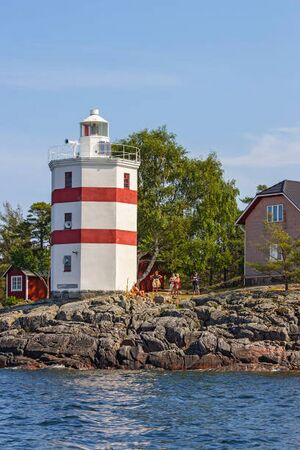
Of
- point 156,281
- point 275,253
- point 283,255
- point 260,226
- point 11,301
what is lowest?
point 11,301

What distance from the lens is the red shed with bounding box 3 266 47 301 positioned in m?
64.4

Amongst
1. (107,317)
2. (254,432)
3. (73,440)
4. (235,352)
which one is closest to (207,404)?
(254,432)

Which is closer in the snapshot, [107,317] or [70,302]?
[107,317]

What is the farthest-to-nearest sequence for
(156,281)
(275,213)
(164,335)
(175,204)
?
1. (175,204)
2. (275,213)
3. (156,281)
4. (164,335)

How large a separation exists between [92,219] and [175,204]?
38.0 ft

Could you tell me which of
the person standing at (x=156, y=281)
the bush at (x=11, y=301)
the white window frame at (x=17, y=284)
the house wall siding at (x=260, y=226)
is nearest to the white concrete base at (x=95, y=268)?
the person standing at (x=156, y=281)

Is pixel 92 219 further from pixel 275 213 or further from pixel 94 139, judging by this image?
pixel 275 213

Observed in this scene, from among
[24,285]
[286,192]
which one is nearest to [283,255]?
[286,192]

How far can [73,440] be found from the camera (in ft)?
76.9

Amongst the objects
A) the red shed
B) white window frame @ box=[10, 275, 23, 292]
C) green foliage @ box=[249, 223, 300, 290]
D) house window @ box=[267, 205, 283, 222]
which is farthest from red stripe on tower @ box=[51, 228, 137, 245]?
white window frame @ box=[10, 275, 23, 292]

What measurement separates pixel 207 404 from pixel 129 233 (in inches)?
→ 852

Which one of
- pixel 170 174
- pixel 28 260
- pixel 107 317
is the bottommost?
pixel 107 317

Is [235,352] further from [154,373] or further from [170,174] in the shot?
[170,174]

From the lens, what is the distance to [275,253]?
176ft
